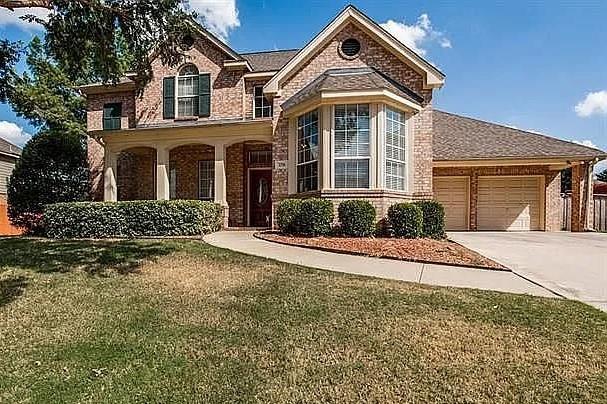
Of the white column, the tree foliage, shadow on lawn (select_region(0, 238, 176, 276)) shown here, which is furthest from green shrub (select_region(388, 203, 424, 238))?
the tree foliage

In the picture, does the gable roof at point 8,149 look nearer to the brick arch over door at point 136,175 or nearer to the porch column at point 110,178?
the brick arch over door at point 136,175

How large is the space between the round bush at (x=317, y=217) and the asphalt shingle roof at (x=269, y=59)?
8754mm

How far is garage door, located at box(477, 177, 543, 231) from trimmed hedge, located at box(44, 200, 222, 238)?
1119cm

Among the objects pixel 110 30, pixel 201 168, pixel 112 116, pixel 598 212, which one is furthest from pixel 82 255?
pixel 598 212

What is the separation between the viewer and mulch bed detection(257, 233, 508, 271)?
8.83m

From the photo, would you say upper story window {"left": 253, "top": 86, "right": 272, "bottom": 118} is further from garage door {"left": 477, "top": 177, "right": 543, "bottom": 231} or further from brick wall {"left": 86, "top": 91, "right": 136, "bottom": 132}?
garage door {"left": 477, "top": 177, "right": 543, "bottom": 231}

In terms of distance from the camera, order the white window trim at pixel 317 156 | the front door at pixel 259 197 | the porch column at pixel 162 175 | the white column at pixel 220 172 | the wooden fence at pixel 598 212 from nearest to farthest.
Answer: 1. the white window trim at pixel 317 156
2. the white column at pixel 220 172
3. the porch column at pixel 162 175
4. the front door at pixel 259 197
5. the wooden fence at pixel 598 212

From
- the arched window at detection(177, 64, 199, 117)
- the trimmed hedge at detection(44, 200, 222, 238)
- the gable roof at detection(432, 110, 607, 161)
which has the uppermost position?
the arched window at detection(177, 64, 199, 117)

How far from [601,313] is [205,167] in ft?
52.1

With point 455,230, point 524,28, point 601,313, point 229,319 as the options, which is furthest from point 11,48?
point 455,230

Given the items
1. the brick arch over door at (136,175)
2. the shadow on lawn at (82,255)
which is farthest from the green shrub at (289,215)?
the brick arch over door at (136,175)

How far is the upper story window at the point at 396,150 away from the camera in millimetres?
13094

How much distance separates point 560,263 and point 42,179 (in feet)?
52.8

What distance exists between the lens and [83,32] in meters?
8.48
